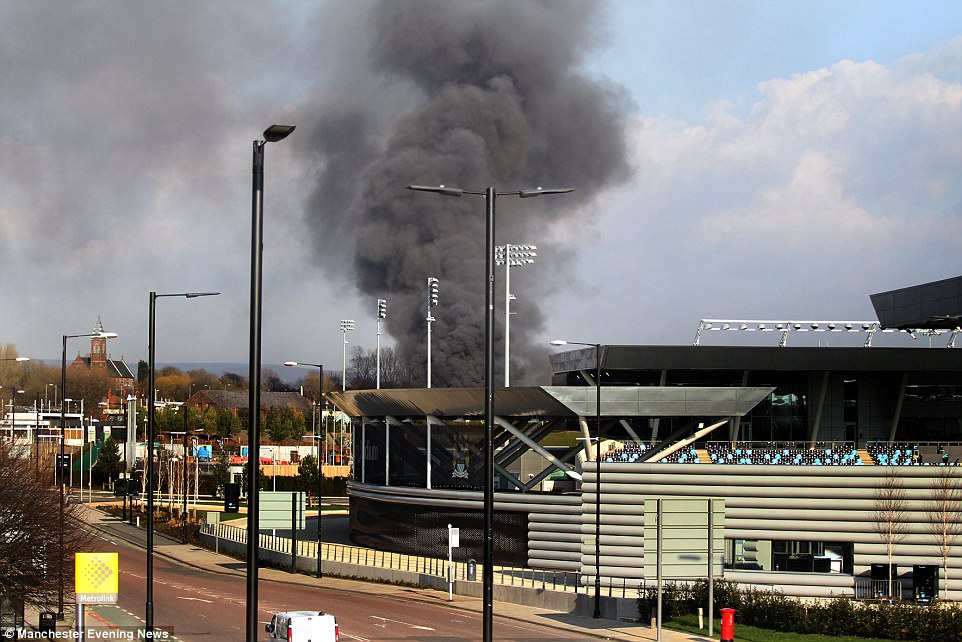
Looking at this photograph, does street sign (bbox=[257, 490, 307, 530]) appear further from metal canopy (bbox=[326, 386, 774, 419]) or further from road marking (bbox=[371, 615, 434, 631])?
road marking (bbox=[371, 615, 434, 631])

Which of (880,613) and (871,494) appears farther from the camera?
(871,494)

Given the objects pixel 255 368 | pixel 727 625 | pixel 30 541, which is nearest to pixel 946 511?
pixel 727 625

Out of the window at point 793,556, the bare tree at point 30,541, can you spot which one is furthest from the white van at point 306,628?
the window at point 793,556

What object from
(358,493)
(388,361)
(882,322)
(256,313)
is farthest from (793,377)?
(388,361)

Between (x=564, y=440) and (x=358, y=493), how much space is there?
12.4 meters

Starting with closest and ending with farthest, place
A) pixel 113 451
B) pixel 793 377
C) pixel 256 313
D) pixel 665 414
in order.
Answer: pixel 256 313 → pixel 665 414 → pixel 793 377 → pixel 113 451

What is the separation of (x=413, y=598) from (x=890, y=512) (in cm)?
1881

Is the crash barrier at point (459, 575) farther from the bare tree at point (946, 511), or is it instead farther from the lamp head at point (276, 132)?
the lamp head at point (276, 132)

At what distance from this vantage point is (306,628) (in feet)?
95.8

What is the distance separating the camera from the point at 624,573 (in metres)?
48.5

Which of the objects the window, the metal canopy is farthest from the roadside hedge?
the metal canopy

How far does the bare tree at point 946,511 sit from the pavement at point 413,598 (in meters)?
13.6

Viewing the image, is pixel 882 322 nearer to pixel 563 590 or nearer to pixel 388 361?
pixel 563 590

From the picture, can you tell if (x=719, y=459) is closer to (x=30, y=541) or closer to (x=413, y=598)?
(x=413, y=598)
